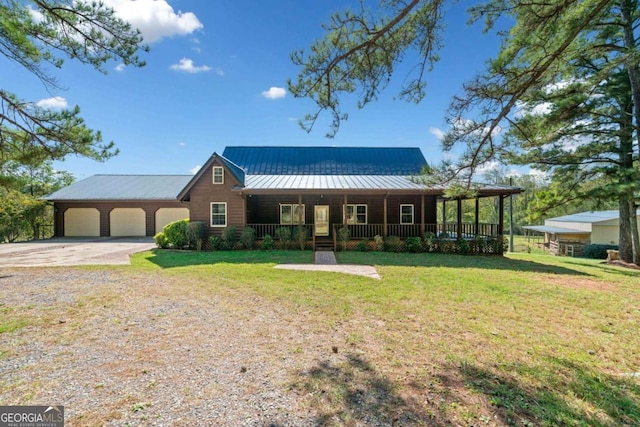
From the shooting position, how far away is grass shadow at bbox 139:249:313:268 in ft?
35.1

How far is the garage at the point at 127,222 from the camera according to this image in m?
21.7

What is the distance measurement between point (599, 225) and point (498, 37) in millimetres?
31284

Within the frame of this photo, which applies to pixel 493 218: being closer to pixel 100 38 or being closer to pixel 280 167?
pixel 280 167

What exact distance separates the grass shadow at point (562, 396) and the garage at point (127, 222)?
24.4 meters

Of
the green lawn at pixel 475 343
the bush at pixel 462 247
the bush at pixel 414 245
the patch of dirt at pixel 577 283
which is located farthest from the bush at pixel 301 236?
the patch of dirt at pixel 577 283

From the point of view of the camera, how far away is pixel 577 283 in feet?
26.9

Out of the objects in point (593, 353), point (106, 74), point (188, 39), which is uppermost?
point (188, 39)

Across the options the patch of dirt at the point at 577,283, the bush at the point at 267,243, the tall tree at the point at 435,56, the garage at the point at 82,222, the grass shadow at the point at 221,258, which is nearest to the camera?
the tall tree at the point at 435,56

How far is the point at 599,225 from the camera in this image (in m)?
26.5

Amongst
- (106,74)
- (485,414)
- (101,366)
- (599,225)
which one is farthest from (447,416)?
(599,225)

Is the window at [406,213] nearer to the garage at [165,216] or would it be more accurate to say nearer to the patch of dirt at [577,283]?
the patch of dirt at [577,283]

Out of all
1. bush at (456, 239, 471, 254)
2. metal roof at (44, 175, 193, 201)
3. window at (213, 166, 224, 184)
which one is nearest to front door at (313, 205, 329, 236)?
window at (213, 166, 224, 184)

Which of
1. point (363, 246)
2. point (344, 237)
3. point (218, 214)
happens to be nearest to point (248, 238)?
point (218, 214)

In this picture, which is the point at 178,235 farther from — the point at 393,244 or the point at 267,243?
the point at 393,244
